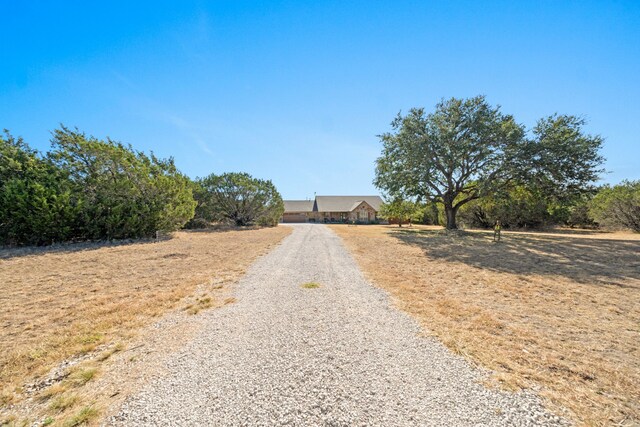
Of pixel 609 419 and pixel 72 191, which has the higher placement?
pixel 72 191

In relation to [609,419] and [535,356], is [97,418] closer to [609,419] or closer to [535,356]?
[609,419]

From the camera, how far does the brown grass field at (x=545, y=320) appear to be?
106 inches

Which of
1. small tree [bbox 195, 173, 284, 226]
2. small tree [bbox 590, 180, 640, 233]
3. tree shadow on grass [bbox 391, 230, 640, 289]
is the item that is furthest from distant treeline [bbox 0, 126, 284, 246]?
small tree [bbox 590, 180, 640, 233]

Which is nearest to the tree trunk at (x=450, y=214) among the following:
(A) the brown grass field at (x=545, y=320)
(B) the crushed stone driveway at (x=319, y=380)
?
(A) the brown grass field at (x=545, y=320)

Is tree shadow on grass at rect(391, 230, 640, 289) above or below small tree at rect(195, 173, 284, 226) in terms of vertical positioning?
below

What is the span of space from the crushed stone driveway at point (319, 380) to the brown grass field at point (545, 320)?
0.46 metres

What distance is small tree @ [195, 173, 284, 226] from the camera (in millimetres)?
33084

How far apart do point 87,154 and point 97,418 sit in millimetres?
20501

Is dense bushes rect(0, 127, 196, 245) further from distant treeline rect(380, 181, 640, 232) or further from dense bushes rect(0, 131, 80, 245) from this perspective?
distant treeline rect(380, 181, 640, 232)

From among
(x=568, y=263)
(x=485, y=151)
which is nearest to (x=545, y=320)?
(x=568, y=263)

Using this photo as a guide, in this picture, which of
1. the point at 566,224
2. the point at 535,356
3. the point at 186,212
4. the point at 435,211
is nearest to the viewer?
the point at 535,356

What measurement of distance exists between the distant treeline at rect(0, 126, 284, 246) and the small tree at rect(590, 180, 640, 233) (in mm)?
42567

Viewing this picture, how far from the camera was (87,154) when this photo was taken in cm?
1620

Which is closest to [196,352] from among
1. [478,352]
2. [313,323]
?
[313,323]
